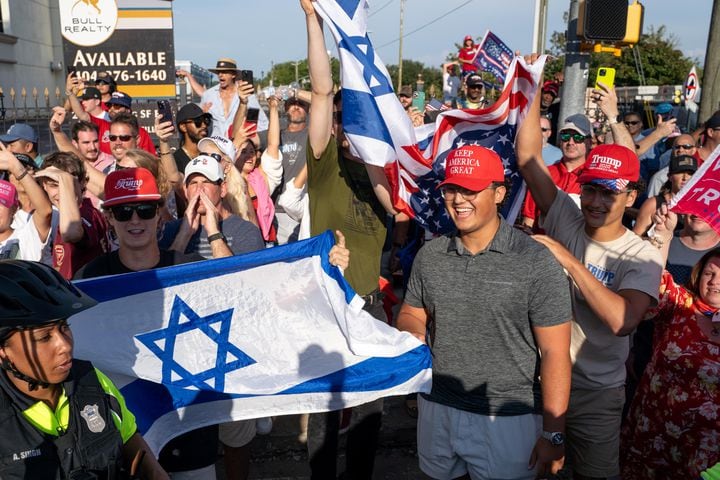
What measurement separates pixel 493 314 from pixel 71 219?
2.52 m

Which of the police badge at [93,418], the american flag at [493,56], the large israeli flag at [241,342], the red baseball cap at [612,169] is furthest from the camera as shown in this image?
the american flag at [493,56]

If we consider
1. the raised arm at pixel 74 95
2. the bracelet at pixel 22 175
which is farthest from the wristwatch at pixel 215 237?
the raised arm at pixel 74 95

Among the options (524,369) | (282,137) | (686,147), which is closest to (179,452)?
(524,369)

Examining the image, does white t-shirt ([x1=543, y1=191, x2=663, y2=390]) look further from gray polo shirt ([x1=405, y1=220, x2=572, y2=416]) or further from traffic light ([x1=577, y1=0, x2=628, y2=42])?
traffic light ([x1=577, y1=0, x2=628, y2=42])

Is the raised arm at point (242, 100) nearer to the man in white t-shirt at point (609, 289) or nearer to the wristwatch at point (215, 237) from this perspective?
the wristwatch at point (215, 237)

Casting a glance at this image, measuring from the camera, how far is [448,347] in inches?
124

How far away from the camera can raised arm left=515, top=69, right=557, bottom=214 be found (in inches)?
149

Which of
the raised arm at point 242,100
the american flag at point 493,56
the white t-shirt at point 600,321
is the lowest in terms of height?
the white t-shirt at point 600,321

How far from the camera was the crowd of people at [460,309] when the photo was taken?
2.15 meters

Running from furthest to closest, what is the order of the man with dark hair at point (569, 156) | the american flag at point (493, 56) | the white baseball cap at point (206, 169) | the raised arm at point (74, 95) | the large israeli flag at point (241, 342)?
the american flag at point (493, 56)
the raised arm at point (74, 95)
the man with dark hair at point (569, 156)
the white baseball cap at point (206, 169)
the large israeli flag at point (241, 342)

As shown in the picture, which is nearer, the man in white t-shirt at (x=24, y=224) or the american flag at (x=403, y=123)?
the man in white t-shirt at (x=24, y=224)

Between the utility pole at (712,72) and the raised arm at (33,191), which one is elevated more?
the utility pole at (712,72)

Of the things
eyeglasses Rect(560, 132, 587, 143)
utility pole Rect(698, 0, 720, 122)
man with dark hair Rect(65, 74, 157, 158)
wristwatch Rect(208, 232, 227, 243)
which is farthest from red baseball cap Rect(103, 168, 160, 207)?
utility pole Rect(698, 0, 720, 122)

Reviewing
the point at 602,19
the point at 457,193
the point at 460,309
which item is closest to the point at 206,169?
the point at 457,193
